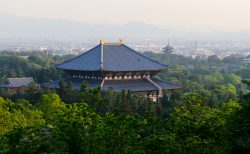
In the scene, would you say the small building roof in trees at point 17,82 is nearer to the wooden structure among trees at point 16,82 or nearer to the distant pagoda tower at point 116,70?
the wooden structure among trees at point 16,82

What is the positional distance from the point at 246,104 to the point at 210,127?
1187mm

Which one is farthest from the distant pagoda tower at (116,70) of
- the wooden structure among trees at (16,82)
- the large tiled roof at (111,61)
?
the wooden structure among trees at (16,82)

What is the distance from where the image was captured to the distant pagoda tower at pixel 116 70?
1430 inches

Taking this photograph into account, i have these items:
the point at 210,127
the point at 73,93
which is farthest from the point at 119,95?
the point at 210,127

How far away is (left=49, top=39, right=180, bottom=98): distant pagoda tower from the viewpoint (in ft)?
119

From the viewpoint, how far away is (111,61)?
123 feet

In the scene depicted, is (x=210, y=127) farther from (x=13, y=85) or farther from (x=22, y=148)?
(x=13, y=85)

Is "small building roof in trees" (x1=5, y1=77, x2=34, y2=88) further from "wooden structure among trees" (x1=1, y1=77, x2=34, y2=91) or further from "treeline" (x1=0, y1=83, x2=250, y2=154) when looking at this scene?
"treeline" (x1=0, y1=83, x2=250, y2=154)

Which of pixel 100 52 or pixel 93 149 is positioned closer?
pixel 93 149

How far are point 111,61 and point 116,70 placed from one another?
154cm

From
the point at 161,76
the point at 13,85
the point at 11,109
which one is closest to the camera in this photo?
the point at 11,109

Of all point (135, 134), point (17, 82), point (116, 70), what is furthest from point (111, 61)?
point (135, 134)

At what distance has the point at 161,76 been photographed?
62.9m

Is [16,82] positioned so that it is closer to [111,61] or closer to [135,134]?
[111,61]
